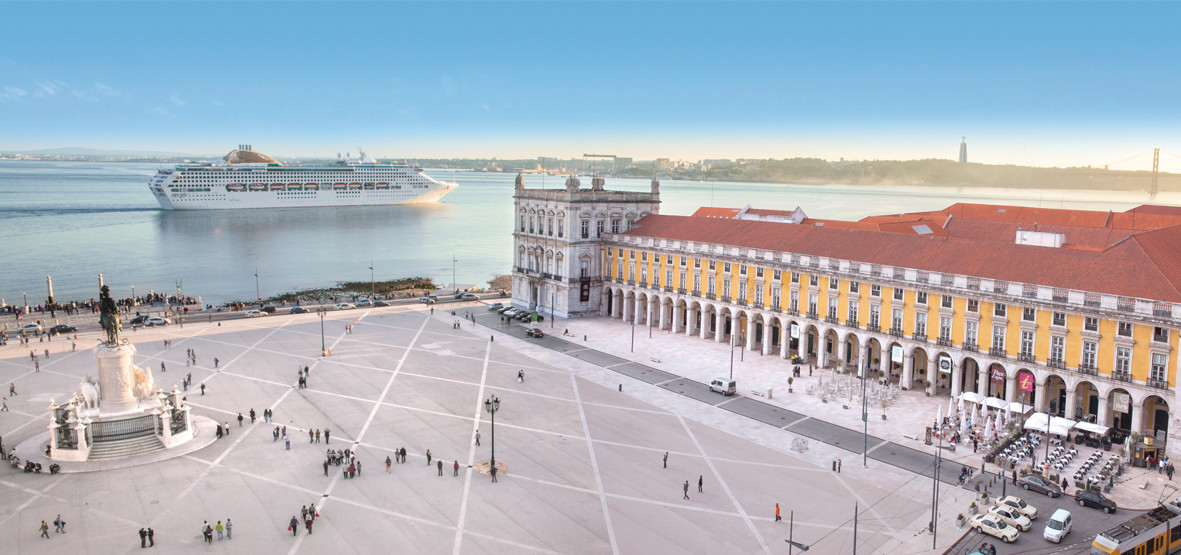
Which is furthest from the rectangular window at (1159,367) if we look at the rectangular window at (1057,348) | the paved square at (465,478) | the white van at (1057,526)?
the paved square at (465,478)

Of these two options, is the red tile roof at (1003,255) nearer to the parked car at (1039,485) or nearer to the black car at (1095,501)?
the parked car at (1039,485)

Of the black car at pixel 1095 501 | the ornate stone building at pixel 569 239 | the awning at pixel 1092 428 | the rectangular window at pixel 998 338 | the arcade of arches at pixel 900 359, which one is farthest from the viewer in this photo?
the ornate stone building at pixel 569 239

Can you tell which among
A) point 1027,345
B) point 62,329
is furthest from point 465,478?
point 62,329

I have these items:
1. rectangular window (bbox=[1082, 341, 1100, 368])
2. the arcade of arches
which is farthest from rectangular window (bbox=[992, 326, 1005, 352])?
rectangular window (bbox=[1082, 341, 1100, 368])

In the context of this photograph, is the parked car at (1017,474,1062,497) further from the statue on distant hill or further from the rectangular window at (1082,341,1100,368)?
the statue on distant hill

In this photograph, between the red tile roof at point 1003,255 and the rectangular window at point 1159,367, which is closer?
the rectangular window at point 1159,367

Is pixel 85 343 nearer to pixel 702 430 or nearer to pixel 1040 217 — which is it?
pixel 702 430
